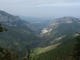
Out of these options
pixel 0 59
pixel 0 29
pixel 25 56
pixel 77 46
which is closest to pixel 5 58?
pixel 0 59

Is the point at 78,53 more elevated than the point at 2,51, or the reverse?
the point at 2,51

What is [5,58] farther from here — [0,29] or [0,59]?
[0,29]

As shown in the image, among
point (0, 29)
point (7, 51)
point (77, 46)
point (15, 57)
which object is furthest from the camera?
point (77, 46)

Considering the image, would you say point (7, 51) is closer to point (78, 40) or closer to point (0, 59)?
point (0, 59)

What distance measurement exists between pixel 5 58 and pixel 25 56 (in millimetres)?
3427

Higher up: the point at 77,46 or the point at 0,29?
the point at 0,29

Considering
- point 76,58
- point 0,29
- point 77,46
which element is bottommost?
point 76,58

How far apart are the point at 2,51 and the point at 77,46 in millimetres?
14302

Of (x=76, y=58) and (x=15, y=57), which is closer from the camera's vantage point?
(x=15, y=57)

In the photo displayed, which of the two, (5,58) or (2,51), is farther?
(2,51)

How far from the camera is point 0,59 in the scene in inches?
1229

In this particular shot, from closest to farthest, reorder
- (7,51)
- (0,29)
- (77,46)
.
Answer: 1. (7,51)
2. (0,29)
3. (77,46)

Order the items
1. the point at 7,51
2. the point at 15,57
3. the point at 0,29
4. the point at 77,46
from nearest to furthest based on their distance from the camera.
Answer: the point at 15,57 < the point at 7,51 < the point at 0,29 < the point at 77,46

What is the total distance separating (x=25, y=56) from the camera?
98.0 feet
